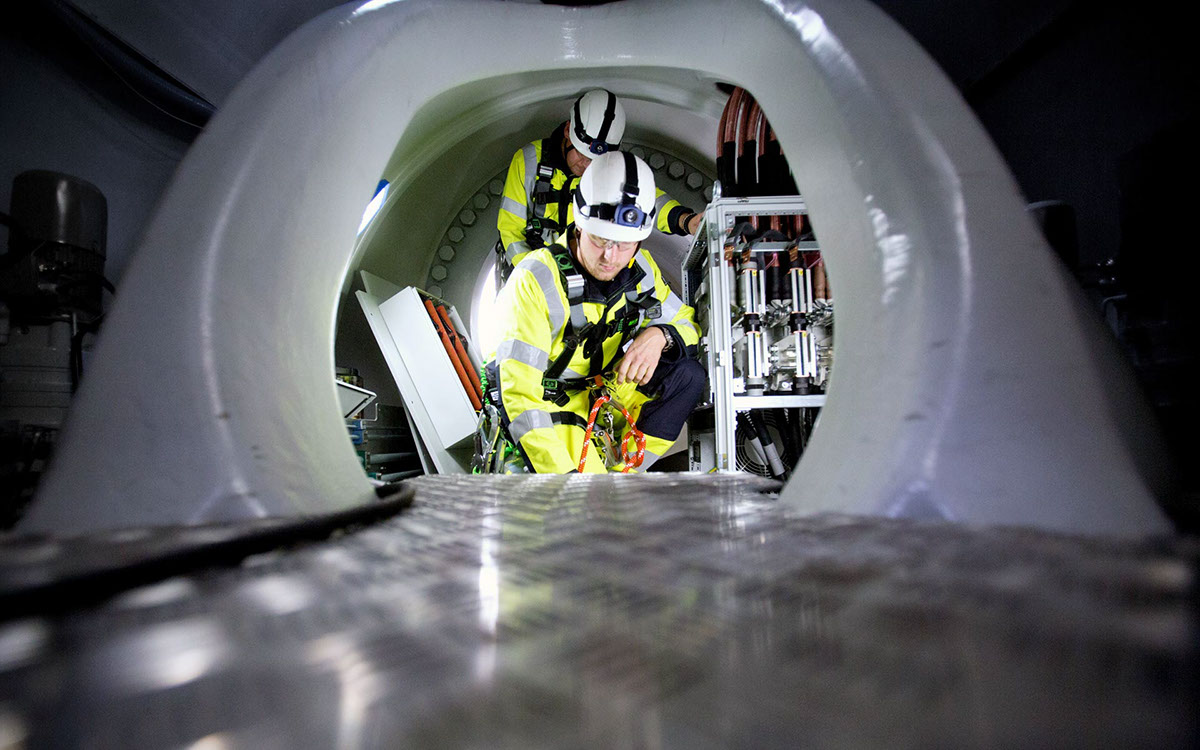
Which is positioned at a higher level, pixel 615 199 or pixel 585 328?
pixel 615 199

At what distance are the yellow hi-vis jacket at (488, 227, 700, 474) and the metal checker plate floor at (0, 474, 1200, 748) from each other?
5.11ft

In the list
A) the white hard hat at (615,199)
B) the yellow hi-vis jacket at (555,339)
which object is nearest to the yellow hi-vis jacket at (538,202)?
the yellow hi-vis jacket at (555,339)

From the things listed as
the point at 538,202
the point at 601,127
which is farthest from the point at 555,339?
the point at 601,127

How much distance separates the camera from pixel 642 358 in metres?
2.34

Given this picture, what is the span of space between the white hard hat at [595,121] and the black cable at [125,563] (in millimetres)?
2634

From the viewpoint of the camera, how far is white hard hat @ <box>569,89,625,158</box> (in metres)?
2.79

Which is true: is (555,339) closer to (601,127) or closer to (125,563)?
(601,127)

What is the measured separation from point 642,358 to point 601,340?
258 mm

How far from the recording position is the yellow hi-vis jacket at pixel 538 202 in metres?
2.97

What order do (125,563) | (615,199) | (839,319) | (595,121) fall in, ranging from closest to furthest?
(125,563)
(839,319)
(615,199)
(595,121)

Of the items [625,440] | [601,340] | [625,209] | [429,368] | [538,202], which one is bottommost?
[625,440]

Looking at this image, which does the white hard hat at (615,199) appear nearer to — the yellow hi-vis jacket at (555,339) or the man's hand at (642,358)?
the yellow hi-vis jacket at (555,339)

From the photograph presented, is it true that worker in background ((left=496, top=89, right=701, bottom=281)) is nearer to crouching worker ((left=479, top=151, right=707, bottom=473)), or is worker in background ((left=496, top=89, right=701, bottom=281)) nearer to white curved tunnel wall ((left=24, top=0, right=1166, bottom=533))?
crouching worker ((left=479, top=151, right=707, bottom=473))

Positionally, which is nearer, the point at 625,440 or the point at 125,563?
the point at 125,563
